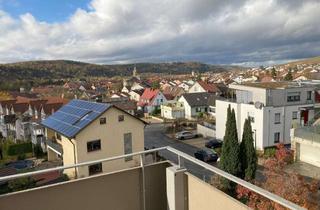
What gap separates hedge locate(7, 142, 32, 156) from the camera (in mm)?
26922

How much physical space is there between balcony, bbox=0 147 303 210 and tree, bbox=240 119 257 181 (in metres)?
11.9

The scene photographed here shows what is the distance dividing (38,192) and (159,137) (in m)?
27.9

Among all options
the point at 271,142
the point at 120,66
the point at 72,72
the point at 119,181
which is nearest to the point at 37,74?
the point at 72,72

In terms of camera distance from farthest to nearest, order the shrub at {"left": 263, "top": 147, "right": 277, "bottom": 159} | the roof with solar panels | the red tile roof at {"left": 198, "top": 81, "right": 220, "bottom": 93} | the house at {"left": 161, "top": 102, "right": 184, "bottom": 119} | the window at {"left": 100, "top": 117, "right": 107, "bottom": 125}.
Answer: the red tile roof at {"left": 198, "top": 81, "right": 220, "bottom": 93} < the house at {"left": 161, "top": 102, "right": 184, "bottom": 119} < the shrub at {"left": 263, "top": 147, "right": 277, "bottom": 159} < the window at {"left": 100, "top": 117, "right": 107, "bottom": 125} < the roof with solar panels

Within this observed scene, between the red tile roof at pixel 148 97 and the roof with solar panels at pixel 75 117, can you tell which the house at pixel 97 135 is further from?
the red tile roof at pixel 148 97

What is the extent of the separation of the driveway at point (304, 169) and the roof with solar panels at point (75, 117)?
11554 millimetres

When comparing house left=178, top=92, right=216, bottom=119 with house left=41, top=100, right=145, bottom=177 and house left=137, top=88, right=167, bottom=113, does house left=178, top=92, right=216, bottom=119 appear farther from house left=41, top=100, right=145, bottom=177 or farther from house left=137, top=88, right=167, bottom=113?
house left=41, top=100, right=145, bottom=177

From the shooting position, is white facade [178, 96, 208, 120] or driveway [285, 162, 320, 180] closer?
driveway [285, 162, 320, 180]

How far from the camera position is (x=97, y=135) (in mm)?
16531

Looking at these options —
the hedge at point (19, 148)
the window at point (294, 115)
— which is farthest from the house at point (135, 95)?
the window at point (294, 115)

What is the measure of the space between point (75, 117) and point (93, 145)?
2.34 m

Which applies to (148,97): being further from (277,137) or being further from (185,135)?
(277,137)

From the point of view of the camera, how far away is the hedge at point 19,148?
88.3 ft

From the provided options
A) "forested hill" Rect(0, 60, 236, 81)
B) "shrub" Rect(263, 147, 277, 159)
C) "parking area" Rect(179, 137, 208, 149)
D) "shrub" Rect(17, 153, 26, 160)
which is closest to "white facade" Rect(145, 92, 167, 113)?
A: "parking area" Rect(179, 137, 208, 149)
